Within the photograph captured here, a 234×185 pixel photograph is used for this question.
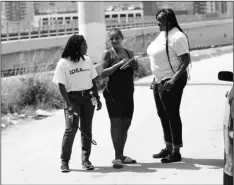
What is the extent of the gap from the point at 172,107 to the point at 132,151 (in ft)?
3.55

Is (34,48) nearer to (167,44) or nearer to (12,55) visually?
(12,55)

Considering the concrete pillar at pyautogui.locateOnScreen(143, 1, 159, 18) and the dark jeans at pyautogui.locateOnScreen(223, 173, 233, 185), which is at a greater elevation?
the concrete pillar at pyautogui.locateOnScreen(143, 1, 159, 18)

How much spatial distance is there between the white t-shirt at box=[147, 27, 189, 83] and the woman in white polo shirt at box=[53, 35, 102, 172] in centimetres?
75

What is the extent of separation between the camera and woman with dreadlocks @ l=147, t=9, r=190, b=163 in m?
6.31

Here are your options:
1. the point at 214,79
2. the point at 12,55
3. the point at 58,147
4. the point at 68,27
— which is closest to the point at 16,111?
the point at 58,147

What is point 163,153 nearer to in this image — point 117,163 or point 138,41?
point 117,163

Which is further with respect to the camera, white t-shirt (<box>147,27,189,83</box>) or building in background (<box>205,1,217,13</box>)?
building in background (<box>205,1,217,13</box>)

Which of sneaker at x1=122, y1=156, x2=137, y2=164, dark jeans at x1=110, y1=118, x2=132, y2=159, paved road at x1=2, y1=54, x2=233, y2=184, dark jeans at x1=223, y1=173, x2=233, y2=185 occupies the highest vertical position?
dark jeans at x1=223, y1=173, x2=233, y2=185

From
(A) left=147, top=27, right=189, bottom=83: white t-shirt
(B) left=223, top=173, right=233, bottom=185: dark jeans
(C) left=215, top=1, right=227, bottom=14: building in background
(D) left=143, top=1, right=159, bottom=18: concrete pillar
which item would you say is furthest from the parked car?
(C) left=215, top=1, right=227, bottom=14: building in background

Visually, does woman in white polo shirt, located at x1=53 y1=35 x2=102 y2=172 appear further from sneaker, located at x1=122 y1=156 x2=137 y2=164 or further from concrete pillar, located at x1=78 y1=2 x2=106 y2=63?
concrete pillar, located at x1=78 y1=2 x2=106 y2=63

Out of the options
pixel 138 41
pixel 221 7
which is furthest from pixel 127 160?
pixel 221 7

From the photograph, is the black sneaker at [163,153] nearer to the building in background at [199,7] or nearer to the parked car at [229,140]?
the parked car at [229,140]

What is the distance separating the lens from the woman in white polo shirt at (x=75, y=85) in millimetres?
6250

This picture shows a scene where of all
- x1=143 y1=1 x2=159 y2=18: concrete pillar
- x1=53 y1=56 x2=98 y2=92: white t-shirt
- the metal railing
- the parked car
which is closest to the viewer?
the parked car
